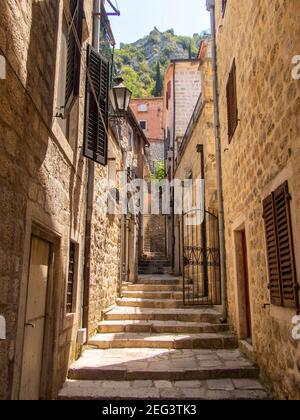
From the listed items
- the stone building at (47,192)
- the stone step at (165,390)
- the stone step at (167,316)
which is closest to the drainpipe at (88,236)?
the stone building at (47,192)

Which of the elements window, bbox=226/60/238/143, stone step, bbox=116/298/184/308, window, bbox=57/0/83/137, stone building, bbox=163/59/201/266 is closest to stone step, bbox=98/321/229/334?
stone step, bbox=116/298/184/308

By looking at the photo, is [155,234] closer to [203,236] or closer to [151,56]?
[203,236]

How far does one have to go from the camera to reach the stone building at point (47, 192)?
2.61m

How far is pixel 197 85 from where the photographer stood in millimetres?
16234

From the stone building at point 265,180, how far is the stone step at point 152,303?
180 cm

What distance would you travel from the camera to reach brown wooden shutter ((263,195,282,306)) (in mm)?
3857

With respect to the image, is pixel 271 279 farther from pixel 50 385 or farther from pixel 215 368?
pixel 50 385

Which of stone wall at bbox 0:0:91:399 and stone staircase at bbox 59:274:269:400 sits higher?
stone wall at bbox 0:0:91:399

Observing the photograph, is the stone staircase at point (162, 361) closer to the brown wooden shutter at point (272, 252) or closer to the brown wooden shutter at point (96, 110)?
the brown wooden shutter at point (272, 252)

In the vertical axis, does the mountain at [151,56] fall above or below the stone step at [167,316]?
above

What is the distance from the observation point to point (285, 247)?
11.9 feet

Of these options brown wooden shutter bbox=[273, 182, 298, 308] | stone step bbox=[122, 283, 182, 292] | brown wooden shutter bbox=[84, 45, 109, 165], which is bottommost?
stone step bbox=[122, 283, 182, 292]

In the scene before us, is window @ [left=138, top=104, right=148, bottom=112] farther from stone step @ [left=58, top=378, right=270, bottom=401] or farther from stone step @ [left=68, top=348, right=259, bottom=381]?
stone step @ [left=58, top=378, right=270, bottom=401]

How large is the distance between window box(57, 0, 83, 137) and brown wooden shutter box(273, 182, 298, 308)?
107 inches
